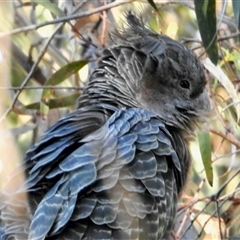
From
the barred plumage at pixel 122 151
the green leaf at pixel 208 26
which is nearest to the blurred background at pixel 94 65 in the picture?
the green leaf at pixel 208 26

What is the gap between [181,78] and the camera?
3.87m

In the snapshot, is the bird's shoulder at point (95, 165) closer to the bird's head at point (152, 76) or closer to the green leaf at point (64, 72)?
the bird's head at point (152, 76)

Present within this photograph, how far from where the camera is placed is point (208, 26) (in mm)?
2900

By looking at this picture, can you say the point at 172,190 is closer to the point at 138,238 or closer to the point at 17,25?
the point at 138,238

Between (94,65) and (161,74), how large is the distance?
787 mm

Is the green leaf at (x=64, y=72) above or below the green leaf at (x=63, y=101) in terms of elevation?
above

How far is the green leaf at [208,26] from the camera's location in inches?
114

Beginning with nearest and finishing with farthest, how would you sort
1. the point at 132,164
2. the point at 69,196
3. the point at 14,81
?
the point at 69,196 < the point at 132,164 < the point at 14,81

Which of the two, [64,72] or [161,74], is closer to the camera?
[161,74]

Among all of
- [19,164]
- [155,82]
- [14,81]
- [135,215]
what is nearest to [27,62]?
[14,81]

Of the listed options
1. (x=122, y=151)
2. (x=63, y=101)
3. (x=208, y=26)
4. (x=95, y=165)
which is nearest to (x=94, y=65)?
(x=63, y=101)

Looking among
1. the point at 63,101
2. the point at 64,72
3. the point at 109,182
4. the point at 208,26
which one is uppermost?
the point at 208,26

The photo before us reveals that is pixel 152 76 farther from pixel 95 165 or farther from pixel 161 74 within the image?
pixel 95 165

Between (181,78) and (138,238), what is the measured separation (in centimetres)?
106
